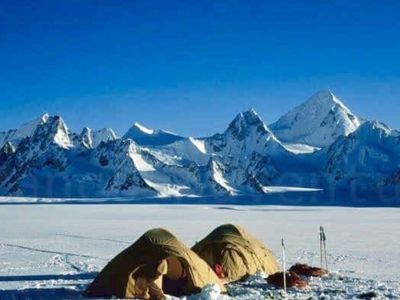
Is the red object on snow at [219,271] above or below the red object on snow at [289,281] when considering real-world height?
above

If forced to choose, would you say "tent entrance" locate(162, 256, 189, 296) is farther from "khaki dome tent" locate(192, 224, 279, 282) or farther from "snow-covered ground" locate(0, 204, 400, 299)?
"khaki dome tent" locate(192, 224, 279, 282)

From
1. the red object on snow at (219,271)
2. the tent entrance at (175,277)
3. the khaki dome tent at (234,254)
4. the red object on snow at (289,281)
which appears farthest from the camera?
the khaki dome tent at (234,254)

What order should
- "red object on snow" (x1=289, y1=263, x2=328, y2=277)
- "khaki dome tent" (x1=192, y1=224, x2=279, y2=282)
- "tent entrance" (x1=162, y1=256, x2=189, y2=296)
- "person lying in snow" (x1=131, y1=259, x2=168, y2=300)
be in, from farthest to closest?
"khaki dome tent" (x1=192, y1=224, x2=279, y2=282) → "red object on snow" (x1=289, y1=263, x2=328, y2=277) → "tent entrance" (x1=162, y1=256, x2=189, y2=296) → "person lying in snow" (x1=131, y1=259, x2=168, y2=300)

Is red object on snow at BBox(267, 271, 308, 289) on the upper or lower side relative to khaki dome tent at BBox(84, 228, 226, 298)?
lower

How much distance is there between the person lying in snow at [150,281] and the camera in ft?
59.2

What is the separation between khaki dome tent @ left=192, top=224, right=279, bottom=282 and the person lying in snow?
313cm

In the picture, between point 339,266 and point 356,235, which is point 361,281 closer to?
point 339,266

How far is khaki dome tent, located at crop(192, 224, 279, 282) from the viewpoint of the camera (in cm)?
2142

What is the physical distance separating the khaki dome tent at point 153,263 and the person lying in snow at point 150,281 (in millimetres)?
101

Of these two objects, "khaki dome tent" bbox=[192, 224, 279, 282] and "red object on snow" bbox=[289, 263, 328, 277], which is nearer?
"red object on snow" bbox=[289, 263, 328, 277]

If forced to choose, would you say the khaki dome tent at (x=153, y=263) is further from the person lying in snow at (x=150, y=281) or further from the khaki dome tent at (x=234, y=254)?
the khaki dome tent at (x=234, y=254)

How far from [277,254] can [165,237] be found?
10.1 meters

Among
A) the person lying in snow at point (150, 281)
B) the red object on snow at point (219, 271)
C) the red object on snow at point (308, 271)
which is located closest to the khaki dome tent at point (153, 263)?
the person lying in snow at point (150, 281)

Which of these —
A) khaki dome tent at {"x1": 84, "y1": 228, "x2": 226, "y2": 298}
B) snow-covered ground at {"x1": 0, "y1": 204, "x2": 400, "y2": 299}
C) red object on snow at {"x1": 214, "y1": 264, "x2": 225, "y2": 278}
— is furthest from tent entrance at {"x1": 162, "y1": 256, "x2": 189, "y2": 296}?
red object on snow at {"x1": 214, "y1": 264, "x2": 225, "y2": 278}
